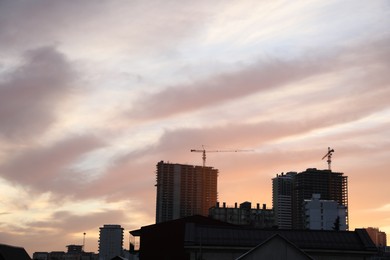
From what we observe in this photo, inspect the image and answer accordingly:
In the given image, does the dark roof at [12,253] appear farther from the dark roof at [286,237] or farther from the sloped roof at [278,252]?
the sloped roof at [278,252]

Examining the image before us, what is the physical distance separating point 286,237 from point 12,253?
52.0 metres

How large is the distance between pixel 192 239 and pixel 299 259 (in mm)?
19490

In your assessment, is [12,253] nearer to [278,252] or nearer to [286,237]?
[286,237]

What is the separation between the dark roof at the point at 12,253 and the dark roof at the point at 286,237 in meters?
39.2

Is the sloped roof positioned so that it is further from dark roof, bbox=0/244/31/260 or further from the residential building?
dark roof, bbox=0/244/31/260

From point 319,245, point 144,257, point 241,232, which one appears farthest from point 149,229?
point 319,245

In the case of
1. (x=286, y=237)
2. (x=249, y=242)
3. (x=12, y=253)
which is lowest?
(x=12, y=253)

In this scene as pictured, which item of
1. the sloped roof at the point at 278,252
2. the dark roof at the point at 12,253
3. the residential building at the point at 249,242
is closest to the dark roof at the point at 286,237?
the residential building at the point at 249,242

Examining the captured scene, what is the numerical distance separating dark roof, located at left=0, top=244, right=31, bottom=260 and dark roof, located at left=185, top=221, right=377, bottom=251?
3916 cm

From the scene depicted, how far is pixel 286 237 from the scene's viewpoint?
95125mm

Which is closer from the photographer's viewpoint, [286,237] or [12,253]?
[286,237]

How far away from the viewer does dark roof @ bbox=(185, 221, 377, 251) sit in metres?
90.6

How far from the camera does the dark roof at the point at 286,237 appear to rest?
9062cm

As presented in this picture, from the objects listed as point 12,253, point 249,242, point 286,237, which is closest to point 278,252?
point 249,242
